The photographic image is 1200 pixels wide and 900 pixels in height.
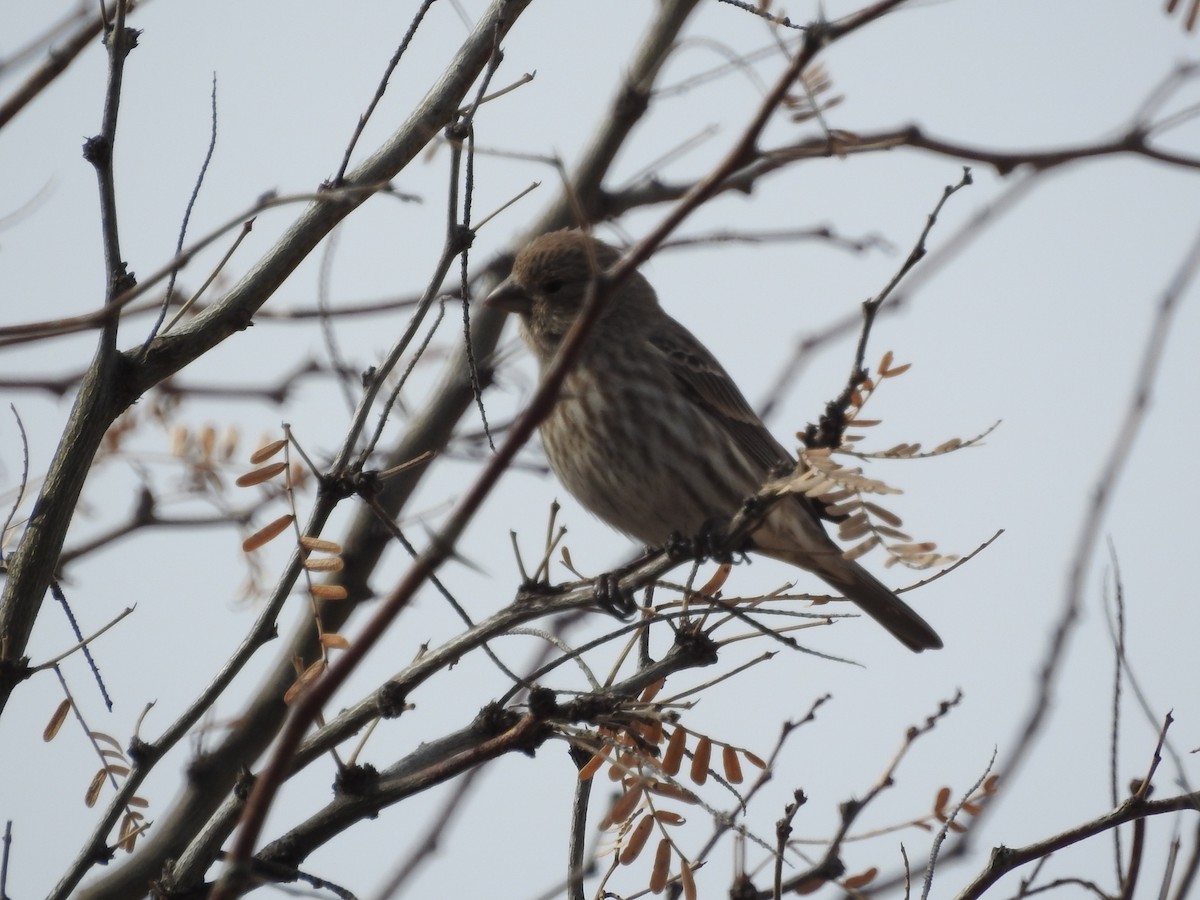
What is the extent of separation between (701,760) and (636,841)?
276 mm

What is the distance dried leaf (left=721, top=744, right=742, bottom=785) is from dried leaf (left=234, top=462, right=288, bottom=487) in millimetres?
1379

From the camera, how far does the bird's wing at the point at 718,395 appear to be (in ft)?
20.6

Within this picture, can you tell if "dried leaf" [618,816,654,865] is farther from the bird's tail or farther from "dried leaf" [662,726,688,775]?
the bird's tail

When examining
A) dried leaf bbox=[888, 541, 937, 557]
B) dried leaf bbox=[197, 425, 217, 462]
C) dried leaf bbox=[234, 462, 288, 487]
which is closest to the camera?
dried leaf bbox=[888, 541, 937, 557]

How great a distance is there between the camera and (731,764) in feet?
12.0

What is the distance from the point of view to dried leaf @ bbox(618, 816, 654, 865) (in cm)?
351

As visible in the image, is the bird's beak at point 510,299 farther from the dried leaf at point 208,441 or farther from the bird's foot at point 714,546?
the bird's foot at point 714,546

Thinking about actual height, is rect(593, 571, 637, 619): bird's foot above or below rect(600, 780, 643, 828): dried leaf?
above

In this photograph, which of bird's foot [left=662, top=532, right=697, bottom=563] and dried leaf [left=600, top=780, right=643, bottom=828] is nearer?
dried leaf [left=600, top=780, right=643, bottom=828]

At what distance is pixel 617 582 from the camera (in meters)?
3.73

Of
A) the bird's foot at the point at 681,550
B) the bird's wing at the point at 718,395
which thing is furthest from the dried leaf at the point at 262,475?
the bird's wing at the point at 718,395

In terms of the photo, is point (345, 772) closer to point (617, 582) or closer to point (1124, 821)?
point (617, 582)

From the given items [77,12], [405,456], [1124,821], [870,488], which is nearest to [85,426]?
[77,12]

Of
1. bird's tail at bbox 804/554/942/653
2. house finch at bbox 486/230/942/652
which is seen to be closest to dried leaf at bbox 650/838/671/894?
house finch at bbox 486/230/942/652
